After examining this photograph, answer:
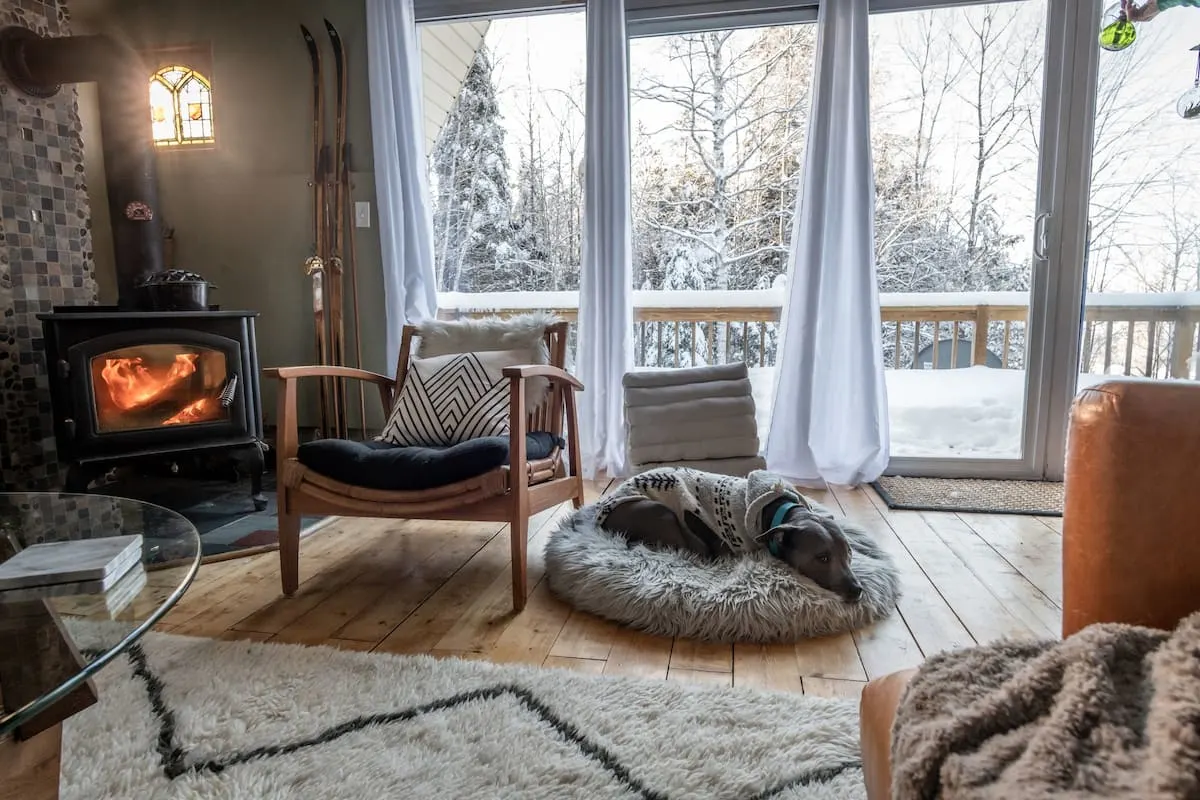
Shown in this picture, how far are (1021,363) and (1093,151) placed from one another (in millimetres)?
908

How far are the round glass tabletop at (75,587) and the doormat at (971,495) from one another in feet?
7.81

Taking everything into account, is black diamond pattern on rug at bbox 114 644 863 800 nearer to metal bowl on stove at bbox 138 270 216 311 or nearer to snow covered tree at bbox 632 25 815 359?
metal bowl on stove at bbox 138 270 216 311

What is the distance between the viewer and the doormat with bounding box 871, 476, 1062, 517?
2.58 meters

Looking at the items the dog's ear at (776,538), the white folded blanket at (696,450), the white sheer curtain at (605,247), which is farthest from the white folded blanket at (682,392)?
the dog's ear at (776,538)

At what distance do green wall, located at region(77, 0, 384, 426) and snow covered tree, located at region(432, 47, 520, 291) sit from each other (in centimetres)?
35

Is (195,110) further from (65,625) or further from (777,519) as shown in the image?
(777,519)

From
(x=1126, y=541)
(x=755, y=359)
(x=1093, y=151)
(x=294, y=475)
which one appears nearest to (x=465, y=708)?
(x=294, y=475)

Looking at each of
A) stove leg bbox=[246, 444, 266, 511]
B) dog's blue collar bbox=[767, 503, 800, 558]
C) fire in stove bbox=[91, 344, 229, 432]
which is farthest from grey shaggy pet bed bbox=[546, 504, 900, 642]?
fire in stove bbox=[91, 344, 229, 432]

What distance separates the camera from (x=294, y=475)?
5.90 feet

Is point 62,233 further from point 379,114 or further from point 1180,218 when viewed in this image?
point 1180,218

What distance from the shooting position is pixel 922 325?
3.29m

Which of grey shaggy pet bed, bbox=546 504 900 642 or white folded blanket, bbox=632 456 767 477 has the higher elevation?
white folded blanket, bbox=632 456 767 477

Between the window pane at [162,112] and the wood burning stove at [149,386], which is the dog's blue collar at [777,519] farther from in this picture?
the window pane at [162,112]

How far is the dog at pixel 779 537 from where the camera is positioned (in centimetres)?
168
